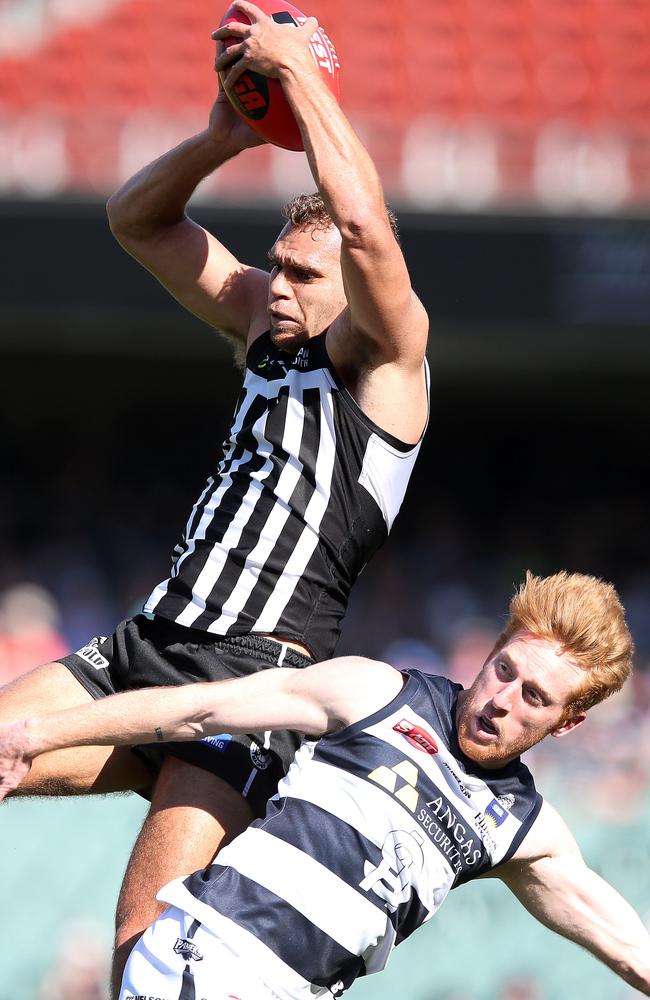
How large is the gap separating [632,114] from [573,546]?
10.7 ft

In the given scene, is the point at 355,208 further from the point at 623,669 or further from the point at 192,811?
the point at 192,811

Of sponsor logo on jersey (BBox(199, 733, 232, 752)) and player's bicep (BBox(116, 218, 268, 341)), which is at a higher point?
player's bicep (BBox(116, 218, 268, 341))

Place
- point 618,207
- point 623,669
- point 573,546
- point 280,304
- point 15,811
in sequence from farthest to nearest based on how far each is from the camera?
point 573,546
point 618,207
point 15,811
point 280,304
point 623,669

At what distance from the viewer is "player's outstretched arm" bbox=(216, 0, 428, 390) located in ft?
9.68

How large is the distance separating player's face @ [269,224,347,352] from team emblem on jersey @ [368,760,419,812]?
113cm

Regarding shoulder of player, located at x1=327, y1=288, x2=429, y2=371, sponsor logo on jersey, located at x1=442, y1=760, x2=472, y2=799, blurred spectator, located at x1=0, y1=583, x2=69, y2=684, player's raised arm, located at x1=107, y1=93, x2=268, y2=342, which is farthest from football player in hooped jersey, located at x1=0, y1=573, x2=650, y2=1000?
blurred spectator, located at x1=0, y1=583, x2=69, y2=684

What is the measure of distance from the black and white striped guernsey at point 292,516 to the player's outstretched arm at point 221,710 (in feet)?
1.38

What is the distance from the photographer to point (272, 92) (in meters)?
3.25

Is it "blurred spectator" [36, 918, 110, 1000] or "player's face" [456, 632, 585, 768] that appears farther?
"blurred spectator" [36, 918, 110, 1000]

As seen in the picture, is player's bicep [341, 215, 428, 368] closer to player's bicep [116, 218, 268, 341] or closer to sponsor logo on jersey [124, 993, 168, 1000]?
player's bicep [116, 218, 268, 341]

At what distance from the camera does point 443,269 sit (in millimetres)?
7586

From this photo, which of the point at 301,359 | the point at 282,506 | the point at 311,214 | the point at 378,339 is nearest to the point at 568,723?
the point at 282,506

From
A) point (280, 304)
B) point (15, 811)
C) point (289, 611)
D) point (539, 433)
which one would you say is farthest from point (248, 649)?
point (539, 433)

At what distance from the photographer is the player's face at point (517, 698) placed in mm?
2719
